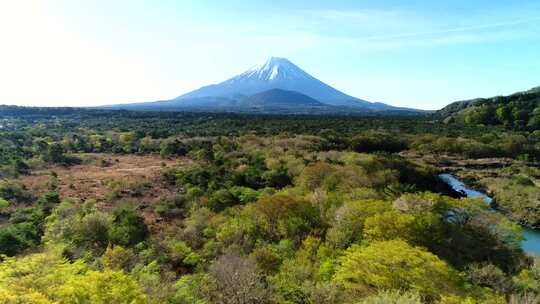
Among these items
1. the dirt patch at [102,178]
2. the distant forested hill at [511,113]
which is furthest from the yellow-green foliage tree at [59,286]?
the distant forested hill at [511,113]

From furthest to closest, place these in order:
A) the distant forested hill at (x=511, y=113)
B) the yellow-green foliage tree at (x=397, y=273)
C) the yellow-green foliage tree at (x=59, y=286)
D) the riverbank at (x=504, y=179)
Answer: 1. the distant forested hill at (x=511, y=113)
2. the riverbank at (x=504, y=179)
3. the yellow-green foliage tree at (x=397, y=273)
4. the yellow-green foliage tree at (x=59, y=286)

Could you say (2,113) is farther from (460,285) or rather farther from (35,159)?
(460,285)

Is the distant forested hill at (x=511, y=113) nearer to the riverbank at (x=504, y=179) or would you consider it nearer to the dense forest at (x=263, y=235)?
the riverbank at (x=504, y=179)

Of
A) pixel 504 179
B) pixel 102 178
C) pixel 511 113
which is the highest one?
pixel 511 113

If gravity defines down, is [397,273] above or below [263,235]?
above

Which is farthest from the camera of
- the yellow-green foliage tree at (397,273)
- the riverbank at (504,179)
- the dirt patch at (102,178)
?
the dirt patch at (102,178)

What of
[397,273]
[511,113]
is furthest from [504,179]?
[511,113]

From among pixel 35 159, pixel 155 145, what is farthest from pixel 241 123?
pixel 35 159

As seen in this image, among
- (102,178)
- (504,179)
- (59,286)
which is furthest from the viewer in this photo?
(504,179)

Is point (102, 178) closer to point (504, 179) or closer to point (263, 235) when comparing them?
point (263, 235)
